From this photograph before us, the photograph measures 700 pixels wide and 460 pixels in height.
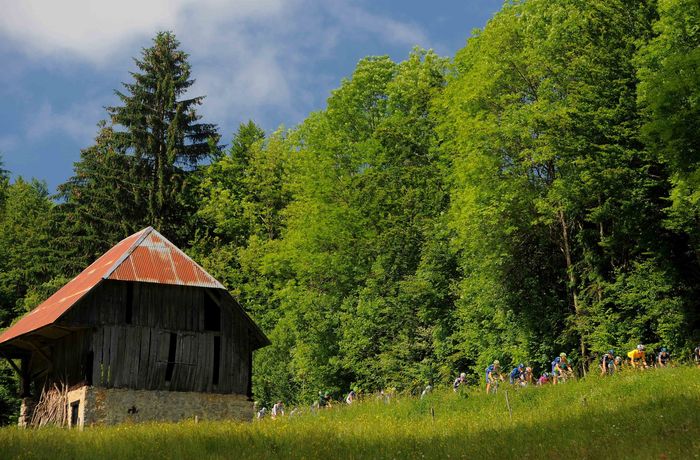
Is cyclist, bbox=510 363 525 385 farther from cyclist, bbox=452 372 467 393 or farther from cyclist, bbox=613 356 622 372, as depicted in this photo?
cyclist, bbox=613 356 622 372

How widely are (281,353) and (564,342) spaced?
19950 mm

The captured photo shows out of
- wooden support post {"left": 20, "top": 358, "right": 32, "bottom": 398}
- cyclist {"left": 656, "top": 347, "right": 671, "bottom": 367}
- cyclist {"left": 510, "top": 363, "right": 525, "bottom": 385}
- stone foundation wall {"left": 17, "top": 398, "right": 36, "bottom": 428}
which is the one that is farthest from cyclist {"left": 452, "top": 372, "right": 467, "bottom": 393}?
wooden support post {"left": 20, "top": 358, "right": 32, "bottom": 398}

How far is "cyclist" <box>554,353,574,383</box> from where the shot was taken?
2670cm

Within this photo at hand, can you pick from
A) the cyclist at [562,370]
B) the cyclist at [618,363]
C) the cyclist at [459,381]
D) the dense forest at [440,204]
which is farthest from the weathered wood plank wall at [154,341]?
the cyclist at [618,363]

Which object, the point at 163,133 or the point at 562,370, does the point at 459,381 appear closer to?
the point at 562,370

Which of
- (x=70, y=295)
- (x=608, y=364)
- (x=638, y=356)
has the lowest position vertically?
(x=608, y=364)

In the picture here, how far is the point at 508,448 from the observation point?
1633cm

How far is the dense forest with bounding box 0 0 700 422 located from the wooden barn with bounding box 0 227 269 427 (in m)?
10.0

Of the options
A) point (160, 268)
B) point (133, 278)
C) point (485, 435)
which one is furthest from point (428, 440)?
point (160, 268)

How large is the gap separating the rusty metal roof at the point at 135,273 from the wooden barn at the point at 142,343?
0.04 meters

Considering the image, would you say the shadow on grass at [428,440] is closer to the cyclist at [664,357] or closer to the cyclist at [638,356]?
the cyclist at [638,356]

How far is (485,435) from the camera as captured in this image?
18266mm

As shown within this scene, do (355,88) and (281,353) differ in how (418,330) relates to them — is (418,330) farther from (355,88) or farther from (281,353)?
Result: (355,88)

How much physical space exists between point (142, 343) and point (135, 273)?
255cm
